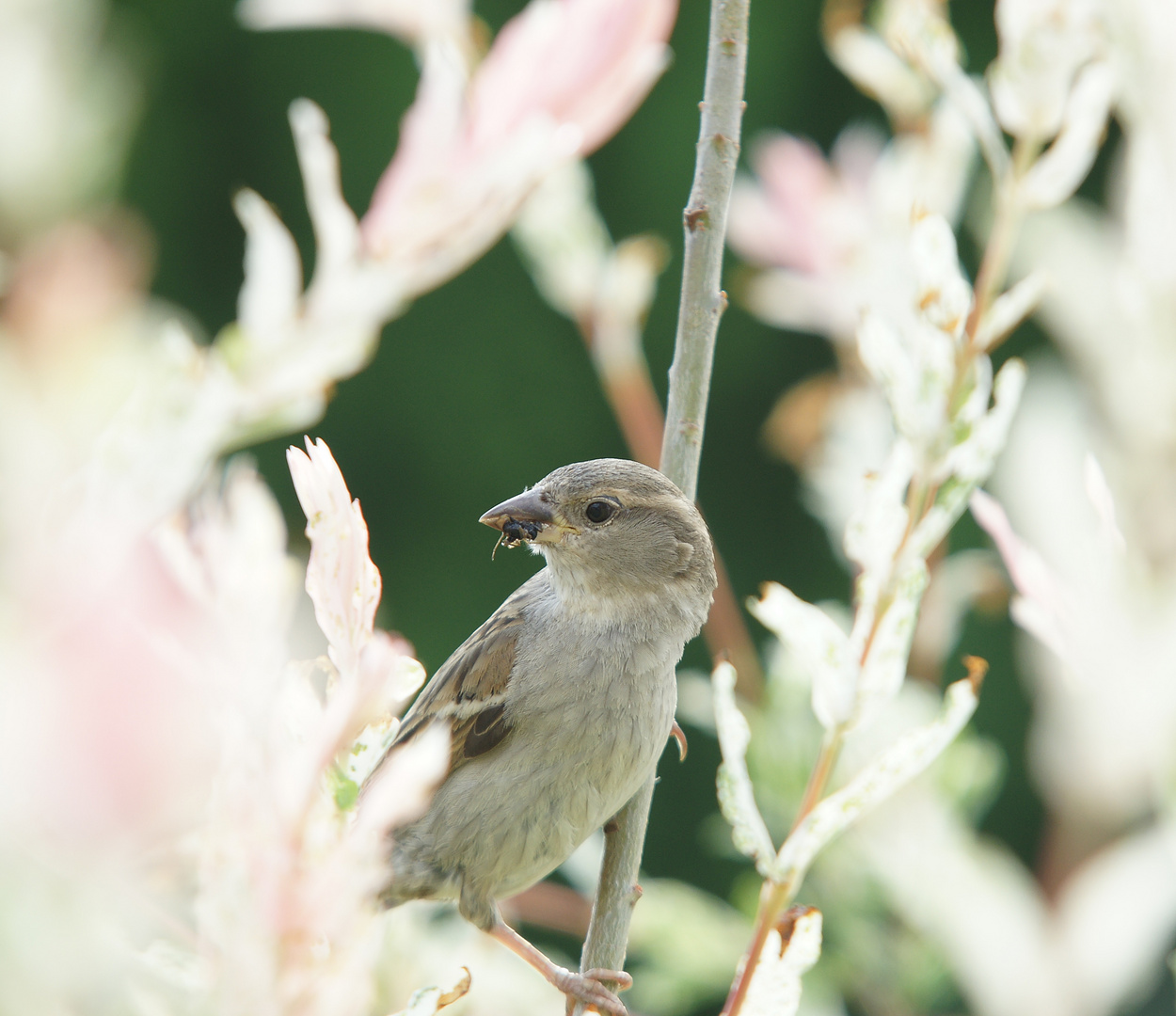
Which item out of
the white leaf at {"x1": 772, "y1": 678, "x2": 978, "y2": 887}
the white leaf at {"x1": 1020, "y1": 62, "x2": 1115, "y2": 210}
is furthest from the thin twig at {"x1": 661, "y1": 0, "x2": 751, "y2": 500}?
the white leaf at {"x1": 772, "y1": 678, "x2": 978, "y2": 887}

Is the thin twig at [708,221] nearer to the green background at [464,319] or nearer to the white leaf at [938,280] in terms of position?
the white leaf at [938,280]

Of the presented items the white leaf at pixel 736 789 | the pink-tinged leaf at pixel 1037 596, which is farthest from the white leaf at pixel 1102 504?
the white leaf at pixel 736 789

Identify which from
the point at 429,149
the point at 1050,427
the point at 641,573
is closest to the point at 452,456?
the point at 641,573

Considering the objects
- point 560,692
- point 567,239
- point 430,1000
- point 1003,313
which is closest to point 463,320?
point 560,692

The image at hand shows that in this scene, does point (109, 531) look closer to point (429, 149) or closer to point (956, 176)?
point (429, 149)

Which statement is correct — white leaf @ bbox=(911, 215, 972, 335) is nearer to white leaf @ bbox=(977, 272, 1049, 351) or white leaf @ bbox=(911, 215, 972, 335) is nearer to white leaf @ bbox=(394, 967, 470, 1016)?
white leaf @ bbox=(977, 272, 1049, 351)

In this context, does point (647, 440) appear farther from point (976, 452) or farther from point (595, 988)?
point (976, 452)
